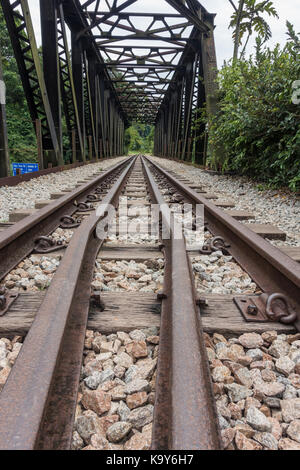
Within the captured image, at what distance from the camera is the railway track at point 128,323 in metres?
0.71

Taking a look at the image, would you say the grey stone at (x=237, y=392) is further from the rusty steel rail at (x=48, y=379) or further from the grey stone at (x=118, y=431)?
the rusty steel rail at (x=48, y=379)

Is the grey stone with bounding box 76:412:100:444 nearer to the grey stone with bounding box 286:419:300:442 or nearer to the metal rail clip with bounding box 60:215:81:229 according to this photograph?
the grey stone with bounding box 286:419:300:442

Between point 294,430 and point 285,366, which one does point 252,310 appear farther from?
point 294,430

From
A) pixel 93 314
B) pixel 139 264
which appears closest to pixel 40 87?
pixel 139 264

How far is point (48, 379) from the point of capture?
2.67ft

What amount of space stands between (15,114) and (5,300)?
2684cm

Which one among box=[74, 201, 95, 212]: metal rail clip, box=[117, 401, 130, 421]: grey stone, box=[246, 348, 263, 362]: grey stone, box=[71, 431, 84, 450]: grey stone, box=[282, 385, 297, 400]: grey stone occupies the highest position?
box=[74, 201, 95, 212]: metal rail clip

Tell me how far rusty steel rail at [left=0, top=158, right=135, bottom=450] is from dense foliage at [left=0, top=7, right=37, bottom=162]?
22691 mm

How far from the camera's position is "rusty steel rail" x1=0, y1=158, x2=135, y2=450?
0.69 meters

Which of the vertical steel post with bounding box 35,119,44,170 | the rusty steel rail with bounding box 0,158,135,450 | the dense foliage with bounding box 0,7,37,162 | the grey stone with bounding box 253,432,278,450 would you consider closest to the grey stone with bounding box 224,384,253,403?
the grey stone with bounding box 253,432,278,450

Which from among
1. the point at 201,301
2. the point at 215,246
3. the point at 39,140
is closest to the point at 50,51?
the point at 39,140

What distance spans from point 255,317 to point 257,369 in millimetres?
283
